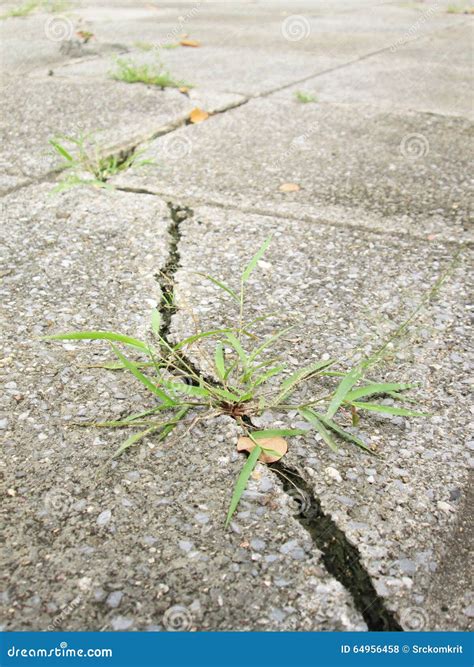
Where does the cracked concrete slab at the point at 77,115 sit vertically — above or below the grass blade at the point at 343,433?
above

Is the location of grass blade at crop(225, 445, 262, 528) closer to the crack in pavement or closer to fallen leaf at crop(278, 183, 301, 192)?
the crack in pavement

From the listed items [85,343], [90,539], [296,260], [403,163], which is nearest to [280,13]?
[403,163]

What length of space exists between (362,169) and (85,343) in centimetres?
136

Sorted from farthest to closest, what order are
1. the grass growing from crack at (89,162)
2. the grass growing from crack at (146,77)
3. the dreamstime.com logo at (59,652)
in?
the grass growing from crack at (146,77) → the grass growing from crack at (89,162) → the dreamstime.com logo at (59,652)

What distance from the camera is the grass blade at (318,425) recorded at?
1.19 metres

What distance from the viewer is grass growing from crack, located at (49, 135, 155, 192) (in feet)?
7.16

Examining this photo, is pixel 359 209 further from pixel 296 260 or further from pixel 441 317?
pixel 441 317

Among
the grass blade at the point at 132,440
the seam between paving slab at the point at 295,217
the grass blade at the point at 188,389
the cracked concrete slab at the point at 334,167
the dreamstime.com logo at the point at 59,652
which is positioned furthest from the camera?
the cracked concrete slab at the point at 334,167

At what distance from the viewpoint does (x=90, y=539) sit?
101 centimetres
